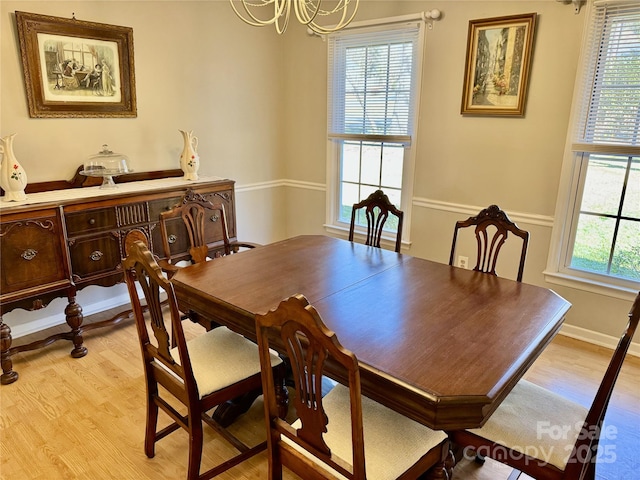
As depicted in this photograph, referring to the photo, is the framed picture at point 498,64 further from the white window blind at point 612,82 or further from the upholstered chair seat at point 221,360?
the upholstered chair seat at point 221,360

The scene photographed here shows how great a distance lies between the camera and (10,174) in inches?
102

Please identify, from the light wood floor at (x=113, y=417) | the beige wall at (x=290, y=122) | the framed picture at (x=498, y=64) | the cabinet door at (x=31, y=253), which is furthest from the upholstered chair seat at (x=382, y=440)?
the framed picture at (x=498, y=64)

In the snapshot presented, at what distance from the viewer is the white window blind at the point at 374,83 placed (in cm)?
360

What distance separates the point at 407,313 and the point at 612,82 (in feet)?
7.14

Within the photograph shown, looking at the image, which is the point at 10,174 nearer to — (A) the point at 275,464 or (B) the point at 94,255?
(B) the point at 94,255

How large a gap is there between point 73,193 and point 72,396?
4.16ft

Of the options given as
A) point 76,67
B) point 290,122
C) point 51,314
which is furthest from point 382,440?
point 290,122

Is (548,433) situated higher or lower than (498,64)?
lower

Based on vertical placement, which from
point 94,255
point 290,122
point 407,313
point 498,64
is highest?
point 498,64

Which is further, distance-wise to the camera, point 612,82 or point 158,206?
point 158,206

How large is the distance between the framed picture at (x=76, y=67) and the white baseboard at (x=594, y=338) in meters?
3.57

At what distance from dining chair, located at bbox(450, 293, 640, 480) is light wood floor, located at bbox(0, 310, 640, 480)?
0.54 meters

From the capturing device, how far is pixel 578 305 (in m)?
3.09

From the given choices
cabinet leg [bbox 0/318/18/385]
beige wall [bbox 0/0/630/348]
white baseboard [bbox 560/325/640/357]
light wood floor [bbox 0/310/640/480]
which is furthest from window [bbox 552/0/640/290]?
cabinet leg [bbox 0/318/18/385]
